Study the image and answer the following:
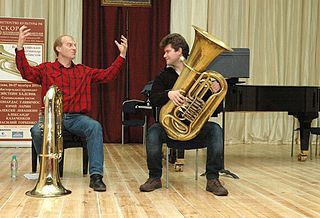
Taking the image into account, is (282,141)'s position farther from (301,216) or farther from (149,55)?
(301,216)

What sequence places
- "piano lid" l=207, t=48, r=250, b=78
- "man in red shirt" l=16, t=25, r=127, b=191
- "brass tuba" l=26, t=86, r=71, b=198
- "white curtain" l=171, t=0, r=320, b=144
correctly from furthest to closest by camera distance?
"white curtain" l=171, t=0, r=320, b=144 → "piano lid" l=207, t=48, r=250, b=78 → "man in red shirt" l=16, t=25, r=127, b=191 → "brass tuba" l=26, t=86, r=71, b=198

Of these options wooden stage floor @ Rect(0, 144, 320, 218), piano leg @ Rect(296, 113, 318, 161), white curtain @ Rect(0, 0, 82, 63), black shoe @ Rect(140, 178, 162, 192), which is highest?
white curtain @ Rect(0, 0, 82, 63)

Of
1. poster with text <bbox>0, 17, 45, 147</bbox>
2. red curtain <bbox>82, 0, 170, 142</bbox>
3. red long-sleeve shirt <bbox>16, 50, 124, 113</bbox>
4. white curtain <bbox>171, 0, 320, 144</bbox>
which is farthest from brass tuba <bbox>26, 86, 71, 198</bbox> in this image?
white curtain <bbox>171, 0, 320, 144</bbox>

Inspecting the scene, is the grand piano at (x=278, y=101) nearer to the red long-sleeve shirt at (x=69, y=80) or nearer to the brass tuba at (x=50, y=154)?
the red long-sleeve shirt at (x=69, y=80)

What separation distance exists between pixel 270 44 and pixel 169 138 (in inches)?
205

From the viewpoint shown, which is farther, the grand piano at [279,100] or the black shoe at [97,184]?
the grand piano at [279,100]

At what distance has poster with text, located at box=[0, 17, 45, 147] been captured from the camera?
684 cm

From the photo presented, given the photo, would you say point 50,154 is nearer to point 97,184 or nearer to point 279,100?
point 97,184

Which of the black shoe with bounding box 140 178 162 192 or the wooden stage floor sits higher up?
the black shoe with bounding box 140 178 162 192

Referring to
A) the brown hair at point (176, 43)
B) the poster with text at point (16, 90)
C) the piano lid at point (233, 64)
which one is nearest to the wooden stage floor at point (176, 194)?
the piano lid at point (233, 64)

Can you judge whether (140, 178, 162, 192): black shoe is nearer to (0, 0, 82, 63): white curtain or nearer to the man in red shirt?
the man in red shirt

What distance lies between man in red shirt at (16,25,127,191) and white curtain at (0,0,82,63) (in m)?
3.55

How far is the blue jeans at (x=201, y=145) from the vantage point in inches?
146

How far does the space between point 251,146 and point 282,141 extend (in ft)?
2.94
